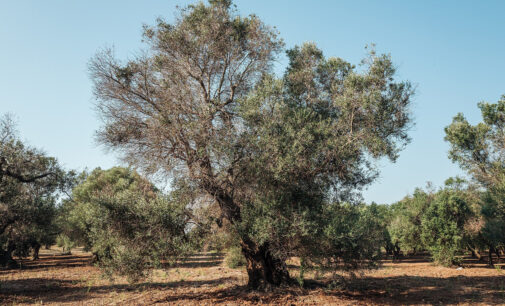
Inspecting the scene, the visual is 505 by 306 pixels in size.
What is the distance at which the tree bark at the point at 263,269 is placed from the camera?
1509 centimetres

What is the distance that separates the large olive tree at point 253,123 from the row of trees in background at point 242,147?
0.06 metres

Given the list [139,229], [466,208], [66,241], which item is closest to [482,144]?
[466,208]

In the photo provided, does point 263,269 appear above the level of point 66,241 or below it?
above

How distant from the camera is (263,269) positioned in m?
15.2

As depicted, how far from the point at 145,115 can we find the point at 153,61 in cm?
276

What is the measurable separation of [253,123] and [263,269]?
767cm

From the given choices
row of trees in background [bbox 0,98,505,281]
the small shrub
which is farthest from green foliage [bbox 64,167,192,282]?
the small shrub

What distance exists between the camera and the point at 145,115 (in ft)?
50.1

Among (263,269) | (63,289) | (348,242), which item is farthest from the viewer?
(63,289)

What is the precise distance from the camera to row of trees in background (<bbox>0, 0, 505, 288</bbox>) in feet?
40.2

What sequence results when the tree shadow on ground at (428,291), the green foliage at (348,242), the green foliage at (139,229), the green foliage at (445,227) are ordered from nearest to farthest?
the green foliage at (348,242) → the green foliage at (139,229) → the tree shadow on ground at (428,291) → the green foliage at (445,227)

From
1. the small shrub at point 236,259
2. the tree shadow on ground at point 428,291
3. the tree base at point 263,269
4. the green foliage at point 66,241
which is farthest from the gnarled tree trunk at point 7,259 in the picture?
the tree shadow on ground at point 428,291

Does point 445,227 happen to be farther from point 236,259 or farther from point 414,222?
point 236,259

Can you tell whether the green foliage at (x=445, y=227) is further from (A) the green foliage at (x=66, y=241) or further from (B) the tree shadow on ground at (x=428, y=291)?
(A) the green foliage at (x=66, y=241)
